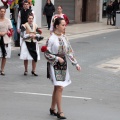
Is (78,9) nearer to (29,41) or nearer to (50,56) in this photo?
(29,41)

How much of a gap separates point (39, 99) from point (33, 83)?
1.72 meters

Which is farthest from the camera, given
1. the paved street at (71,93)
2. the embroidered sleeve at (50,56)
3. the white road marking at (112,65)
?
the white road marking at (112,65)

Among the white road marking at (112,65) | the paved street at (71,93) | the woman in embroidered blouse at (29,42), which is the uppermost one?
the woman in embroidered blouse at (29,42)

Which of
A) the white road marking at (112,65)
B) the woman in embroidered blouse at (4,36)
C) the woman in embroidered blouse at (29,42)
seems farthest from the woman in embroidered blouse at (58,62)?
the white road marking at (112,65)

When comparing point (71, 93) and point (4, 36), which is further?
point (4, 36)

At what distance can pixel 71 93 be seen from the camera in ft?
31.2

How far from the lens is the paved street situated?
774 cm

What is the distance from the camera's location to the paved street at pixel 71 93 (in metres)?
7.74

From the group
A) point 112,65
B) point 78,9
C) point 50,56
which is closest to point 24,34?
point 112,65

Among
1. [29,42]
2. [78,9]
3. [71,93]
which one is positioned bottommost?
[71,93]

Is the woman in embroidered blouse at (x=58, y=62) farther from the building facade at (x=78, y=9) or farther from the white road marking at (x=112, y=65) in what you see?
the building facade at (x=78, y=9)

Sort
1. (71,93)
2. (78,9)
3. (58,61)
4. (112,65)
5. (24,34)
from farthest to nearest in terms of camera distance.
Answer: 1. (78,9)
2. (112,65)
3. (24,34)
4. (71,93)
5. (58,61)

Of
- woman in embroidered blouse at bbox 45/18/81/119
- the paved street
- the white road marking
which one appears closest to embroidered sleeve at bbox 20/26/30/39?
the paved street

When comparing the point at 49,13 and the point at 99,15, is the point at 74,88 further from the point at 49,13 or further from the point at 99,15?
the point at 99,15
